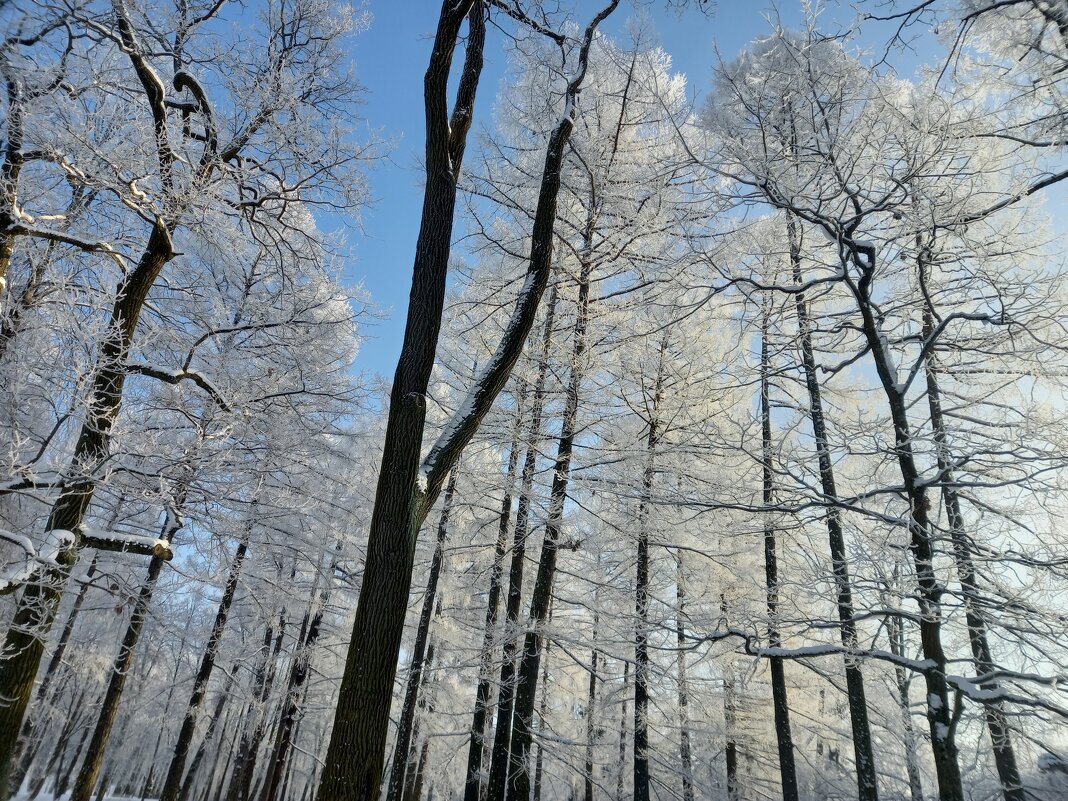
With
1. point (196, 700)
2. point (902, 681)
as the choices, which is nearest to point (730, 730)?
point (902, 681)

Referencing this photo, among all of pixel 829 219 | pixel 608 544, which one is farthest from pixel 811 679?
pixel 829 219

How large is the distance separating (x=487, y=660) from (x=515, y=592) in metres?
0.98

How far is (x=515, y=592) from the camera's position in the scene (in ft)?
26.4

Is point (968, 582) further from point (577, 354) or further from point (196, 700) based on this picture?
point (196, 700)

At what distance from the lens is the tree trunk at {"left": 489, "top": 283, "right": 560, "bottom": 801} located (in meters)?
6.71

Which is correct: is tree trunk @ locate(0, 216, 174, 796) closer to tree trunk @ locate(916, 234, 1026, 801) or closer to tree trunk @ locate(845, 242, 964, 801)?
tree trunk @ locate(845, 242, 964, 801)

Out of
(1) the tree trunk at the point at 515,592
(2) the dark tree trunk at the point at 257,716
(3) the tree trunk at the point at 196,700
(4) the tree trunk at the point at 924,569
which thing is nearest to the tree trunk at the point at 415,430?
(4) the tree trunk at the point at 924,569

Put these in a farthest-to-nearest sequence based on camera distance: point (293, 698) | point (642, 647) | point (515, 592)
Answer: point (293, 698) < point (515, 592) < point (642, 647)

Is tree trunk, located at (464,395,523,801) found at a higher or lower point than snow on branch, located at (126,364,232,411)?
lower

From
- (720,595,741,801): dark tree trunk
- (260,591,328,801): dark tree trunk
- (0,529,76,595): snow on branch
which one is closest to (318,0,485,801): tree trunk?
(0,529,76,595): snow on branch

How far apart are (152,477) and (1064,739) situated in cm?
769

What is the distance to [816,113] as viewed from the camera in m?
4.82

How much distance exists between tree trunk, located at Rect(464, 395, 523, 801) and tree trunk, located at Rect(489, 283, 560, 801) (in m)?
0.15

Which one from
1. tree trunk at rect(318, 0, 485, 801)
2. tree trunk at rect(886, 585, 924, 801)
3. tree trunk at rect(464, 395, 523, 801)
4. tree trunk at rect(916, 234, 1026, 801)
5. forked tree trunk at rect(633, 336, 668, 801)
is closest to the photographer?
tree trunk at rect(318, 0, 485, 801)
